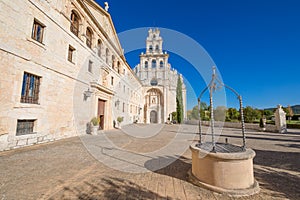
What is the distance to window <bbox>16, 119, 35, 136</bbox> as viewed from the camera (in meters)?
6.10

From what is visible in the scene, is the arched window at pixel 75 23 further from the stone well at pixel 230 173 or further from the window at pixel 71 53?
the stone well at pixel 230 173

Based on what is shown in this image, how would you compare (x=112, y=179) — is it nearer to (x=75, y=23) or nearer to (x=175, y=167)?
(x=175, y=167)

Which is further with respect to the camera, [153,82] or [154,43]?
[154,43]

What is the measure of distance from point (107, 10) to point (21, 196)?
18.5 metres

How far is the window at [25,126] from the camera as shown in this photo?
6.10 metres

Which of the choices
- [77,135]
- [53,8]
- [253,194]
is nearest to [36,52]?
[53,8]

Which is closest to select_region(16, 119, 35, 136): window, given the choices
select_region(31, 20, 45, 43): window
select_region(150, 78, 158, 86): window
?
select_region(31, 20, 45, 43): window

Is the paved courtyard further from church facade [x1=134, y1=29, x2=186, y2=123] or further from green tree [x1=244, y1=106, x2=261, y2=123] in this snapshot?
church facade [x1=134, y1=29, x2=186, y2=123]

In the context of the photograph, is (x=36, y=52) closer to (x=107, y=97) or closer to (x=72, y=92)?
(x=72, y=92)

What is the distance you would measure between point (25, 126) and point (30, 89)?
1761 millimetres

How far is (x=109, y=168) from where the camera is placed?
389 centimetres

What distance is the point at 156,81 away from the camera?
134 ft

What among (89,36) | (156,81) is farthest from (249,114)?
(89,36)

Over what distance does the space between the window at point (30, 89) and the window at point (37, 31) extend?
1.98m
